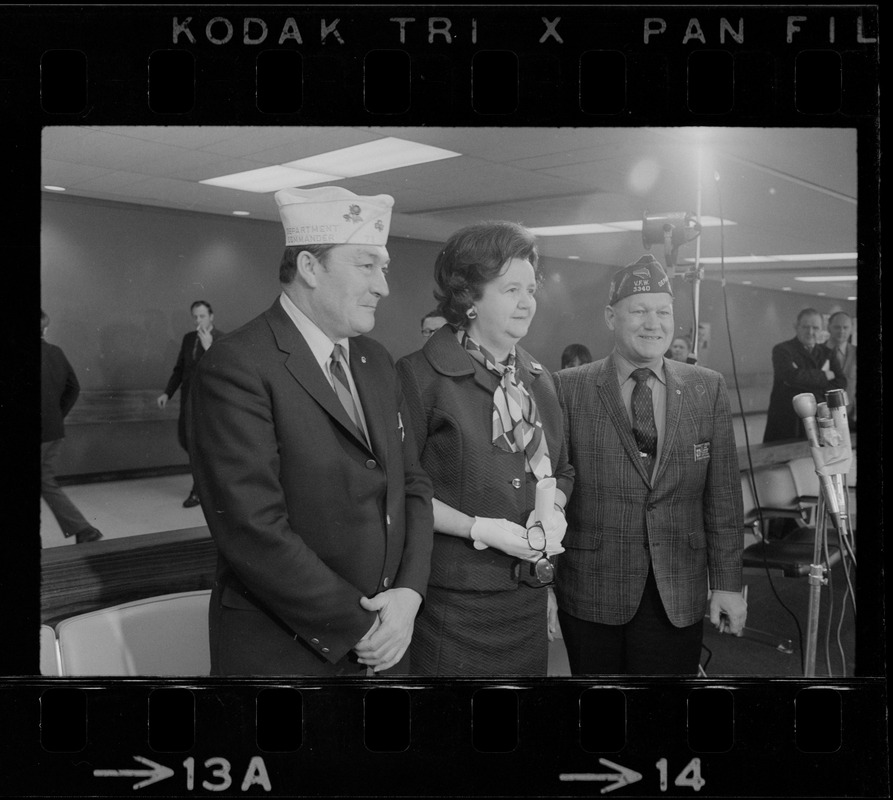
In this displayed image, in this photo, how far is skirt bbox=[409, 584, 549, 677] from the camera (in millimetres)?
2600

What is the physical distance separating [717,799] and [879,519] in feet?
3.17

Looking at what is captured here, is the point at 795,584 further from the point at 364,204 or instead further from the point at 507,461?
the point at 364,204

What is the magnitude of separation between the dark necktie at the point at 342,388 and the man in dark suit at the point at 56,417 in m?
0.76

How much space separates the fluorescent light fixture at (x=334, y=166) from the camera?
259 cm

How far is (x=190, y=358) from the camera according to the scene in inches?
101

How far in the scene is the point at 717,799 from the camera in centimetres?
268

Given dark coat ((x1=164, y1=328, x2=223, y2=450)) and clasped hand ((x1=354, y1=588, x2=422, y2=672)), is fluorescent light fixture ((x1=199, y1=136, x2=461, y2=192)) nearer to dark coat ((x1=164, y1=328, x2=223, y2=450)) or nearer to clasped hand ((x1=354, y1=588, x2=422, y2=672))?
dark coat ((x1=164, y1=328, x2=223, y2=450))

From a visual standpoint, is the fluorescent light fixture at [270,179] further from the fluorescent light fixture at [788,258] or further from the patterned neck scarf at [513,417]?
the fluorescent light fixture at [788,258]

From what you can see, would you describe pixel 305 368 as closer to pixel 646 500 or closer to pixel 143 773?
pixel 646 500

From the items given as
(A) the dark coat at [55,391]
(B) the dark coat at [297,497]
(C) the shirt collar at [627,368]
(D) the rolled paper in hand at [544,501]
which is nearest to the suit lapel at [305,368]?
(B) the dark coat at [297,497]

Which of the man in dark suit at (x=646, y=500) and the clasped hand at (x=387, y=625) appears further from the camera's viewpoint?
the man in dark suit at (x=646, y=500)

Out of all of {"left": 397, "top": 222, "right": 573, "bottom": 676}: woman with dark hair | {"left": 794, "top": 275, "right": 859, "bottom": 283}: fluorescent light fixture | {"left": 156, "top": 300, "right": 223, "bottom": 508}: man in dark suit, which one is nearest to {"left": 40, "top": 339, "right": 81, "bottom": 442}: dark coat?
{"left": 156, "top": 300, "right": 223, "bottom": 508}: man in dark suit

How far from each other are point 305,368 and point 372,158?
2.13 ft

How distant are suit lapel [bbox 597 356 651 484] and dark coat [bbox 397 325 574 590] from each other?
0.98 ft
